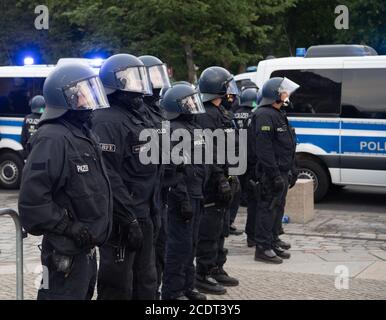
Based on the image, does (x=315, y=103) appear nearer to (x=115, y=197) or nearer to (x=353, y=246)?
(x=353, y=246)

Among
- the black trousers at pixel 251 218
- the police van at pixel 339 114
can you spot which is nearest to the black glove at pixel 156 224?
the black trousers at pixel 251 218

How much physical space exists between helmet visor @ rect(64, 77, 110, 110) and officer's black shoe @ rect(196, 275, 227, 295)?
2685mm

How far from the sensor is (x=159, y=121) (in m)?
5.53

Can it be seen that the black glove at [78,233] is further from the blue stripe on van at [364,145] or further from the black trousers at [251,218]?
the blue stripe on van at [364,145]

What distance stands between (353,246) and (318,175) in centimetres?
306

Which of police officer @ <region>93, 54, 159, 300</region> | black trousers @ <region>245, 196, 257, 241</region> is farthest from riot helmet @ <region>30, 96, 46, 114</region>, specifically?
police officer @ <region>93, 54, 159, 300</region>

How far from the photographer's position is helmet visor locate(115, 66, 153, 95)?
5004 millimetres

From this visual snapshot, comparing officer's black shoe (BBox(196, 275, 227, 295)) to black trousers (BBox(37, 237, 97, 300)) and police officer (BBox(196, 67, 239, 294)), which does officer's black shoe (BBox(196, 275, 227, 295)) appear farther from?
black trousers (BBox(37, 237, 97, 300))

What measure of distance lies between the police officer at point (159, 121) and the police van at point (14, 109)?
314 inches

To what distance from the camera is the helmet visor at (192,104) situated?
609 centimetres

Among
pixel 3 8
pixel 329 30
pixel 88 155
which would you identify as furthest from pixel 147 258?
pixel 3 8

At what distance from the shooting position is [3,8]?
29.8 metres

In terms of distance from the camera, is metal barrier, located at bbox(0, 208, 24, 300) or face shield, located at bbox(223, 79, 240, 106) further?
face shield, located at bbox(223, 79, 240, 106)

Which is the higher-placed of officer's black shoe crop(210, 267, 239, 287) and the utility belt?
the utility belt
